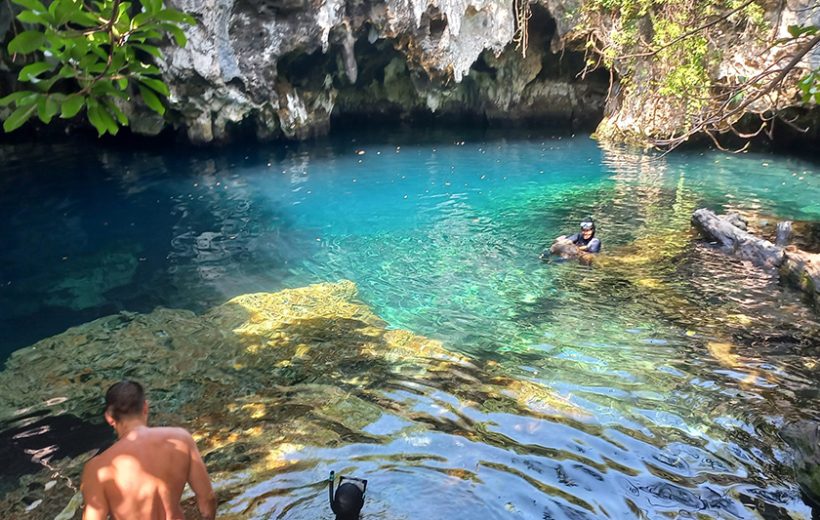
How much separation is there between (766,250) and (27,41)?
35.9ft

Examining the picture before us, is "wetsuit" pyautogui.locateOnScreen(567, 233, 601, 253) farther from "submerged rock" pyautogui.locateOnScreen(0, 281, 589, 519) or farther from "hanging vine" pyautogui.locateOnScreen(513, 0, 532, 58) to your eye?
"hanging vine" pyautogui.locateOnScreen(513, 0, 532, 58)

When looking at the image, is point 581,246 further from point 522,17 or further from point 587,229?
point 522,17

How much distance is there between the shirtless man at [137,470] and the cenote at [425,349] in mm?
1257

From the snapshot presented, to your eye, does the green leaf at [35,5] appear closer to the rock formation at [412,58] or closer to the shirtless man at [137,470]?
the shirtless man at [137,470]

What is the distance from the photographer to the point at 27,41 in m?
2.14

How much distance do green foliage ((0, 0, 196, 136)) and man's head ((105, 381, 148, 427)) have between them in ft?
5.04

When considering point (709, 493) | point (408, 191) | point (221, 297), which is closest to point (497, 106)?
point (408, 191)

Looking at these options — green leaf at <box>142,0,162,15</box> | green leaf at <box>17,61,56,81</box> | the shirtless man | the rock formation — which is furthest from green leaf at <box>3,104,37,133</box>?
the rock formation

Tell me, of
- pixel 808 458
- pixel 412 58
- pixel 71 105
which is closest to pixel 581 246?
pixel 808 458

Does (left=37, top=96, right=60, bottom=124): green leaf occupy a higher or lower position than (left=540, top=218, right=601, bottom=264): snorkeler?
higher

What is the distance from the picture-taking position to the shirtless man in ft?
10.3

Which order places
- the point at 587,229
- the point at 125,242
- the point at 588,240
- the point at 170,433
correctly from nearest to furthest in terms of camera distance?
the point at 170,433
the point at 587,229
the point at 588,240
the point at 125,242

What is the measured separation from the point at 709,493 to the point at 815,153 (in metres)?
20.0

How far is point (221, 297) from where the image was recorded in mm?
9797
